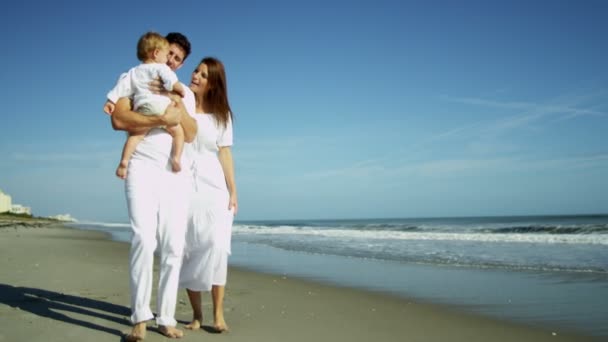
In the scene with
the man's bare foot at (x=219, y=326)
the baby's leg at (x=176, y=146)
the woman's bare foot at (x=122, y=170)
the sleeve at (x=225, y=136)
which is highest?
the sleeve at (x=225, y=136)

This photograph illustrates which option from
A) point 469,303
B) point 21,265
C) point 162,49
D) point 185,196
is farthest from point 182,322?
point 21,265

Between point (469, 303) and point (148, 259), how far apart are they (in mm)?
3157

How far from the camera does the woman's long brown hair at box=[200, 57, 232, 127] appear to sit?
11.3 feet

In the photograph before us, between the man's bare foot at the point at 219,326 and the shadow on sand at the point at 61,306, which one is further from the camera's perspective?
the shadow on sand at the point at 61,306

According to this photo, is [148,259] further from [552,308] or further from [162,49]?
[552,308]

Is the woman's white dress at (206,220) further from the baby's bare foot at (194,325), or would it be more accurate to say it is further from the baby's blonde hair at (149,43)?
the baby's blonde hair at (149,43)

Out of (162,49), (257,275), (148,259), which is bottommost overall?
(257,275)

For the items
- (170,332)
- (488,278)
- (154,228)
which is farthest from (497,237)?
(154,228)

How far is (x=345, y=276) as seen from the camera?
261 inches

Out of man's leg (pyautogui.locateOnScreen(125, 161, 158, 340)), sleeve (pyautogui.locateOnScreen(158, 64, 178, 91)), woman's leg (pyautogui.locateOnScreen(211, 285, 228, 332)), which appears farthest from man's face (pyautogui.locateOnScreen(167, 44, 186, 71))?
woman's leg (pyautogui.locateOnScreen(211, 285, 228, 332))

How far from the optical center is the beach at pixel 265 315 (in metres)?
3.21

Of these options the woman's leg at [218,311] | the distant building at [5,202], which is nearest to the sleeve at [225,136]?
the woman's leg at [218,311]

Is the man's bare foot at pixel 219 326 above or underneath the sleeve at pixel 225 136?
underneath

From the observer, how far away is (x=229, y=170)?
11.6 ft
